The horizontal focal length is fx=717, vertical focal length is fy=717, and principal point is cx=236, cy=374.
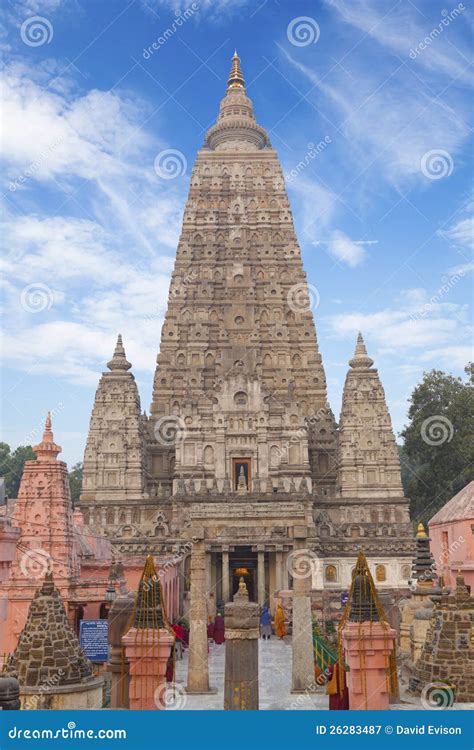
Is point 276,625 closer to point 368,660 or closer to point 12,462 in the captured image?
point 368,660

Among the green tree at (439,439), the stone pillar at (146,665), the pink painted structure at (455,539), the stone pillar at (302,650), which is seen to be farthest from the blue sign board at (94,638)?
the green tree at (439,439)

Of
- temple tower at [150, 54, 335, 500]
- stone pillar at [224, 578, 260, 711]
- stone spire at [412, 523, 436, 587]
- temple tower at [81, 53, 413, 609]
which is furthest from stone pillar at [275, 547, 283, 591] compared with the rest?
stone pillar at [224, 578, 260, 711]

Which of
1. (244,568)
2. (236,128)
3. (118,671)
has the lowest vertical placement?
(118,671)

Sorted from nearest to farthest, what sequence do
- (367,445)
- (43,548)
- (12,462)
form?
1. (43,548)
2. (367,445)
3. (12,462)

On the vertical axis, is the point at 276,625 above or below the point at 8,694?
below

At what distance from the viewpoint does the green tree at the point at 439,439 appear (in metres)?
58.1

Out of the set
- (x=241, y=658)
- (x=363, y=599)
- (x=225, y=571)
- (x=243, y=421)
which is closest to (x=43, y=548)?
(x=241, y=658)

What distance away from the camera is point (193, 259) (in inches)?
2306

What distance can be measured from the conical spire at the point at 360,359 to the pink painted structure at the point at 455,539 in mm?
22572

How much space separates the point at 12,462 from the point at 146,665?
74.3 meters

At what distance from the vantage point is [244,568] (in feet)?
131

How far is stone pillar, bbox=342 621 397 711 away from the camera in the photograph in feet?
45.0

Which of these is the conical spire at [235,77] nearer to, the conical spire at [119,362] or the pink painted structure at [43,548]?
the conical spire at [119,362]

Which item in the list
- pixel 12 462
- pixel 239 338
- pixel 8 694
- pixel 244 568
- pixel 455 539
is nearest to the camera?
pixel 8 694
